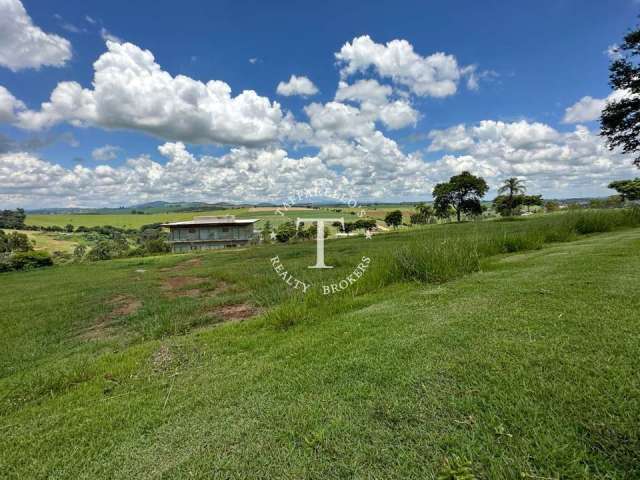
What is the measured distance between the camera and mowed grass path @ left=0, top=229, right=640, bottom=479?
194cm

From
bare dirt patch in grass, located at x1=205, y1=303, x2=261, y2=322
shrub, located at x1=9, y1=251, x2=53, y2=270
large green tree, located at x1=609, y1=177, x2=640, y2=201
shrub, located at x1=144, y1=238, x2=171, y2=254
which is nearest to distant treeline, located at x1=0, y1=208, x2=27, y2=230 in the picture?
shrub, located at x1=144, y1=238, x2=171, y2=254

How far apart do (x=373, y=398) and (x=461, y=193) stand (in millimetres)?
53110

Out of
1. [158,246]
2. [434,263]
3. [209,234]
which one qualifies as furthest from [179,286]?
[158,246]

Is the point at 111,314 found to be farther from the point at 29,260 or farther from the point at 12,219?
the point at 12,219

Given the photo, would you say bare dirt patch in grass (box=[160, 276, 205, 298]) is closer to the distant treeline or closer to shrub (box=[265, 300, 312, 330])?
shrub (box=[265, 300, 312, 330])

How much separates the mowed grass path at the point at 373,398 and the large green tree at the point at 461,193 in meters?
48.4

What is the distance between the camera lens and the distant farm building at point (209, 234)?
150ft

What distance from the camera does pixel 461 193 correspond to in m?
50.1

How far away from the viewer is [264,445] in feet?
7.23

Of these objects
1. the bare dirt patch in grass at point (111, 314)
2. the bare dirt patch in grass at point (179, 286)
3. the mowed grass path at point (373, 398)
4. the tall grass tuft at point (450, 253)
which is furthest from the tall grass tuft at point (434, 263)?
the bare dirt patch in grass at point (179, 286)

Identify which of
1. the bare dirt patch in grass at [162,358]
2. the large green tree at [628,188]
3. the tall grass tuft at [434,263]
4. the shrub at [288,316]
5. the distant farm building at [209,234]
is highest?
the large green tree at [628,188]

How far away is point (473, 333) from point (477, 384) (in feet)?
3.22

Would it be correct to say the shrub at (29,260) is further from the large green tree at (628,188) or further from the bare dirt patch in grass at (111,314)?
the large green tree at (628,188)

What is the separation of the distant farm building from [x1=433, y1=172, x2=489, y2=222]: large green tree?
30.8m
